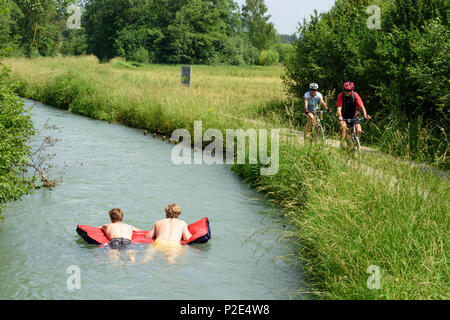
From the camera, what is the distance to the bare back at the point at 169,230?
28.6 feet

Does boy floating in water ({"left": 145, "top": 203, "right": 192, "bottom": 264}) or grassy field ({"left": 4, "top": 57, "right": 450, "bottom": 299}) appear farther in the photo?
boy floating in water ({"left": 145, "top": 203, "right": 192, "bottom": 264})

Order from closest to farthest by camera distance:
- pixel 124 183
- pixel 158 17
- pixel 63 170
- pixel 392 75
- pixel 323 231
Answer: pixel 323 231 → pixel 124 183 → pixel 63 170 → pixel 392 75 → pixel 158 17

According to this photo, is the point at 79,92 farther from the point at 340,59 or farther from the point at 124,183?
the point at 124,183

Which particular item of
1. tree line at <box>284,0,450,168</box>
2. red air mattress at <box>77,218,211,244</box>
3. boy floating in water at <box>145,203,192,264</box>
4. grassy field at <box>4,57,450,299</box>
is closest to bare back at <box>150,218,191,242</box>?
boy floating in water at <box>145,203,192,264</box>

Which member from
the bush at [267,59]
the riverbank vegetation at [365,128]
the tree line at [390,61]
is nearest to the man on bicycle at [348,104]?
the tree line at [390,61]

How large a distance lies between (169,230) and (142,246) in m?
0.48

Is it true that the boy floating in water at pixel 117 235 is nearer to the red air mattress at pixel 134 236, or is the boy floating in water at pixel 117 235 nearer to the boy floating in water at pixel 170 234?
the red air mattress at pixel 134 236

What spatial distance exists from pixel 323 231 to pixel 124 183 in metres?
6.67

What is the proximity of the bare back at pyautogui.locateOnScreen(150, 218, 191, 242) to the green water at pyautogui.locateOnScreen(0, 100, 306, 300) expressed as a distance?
294 millimetres

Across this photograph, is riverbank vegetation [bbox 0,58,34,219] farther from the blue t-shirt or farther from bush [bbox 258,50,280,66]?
bush [bbox 258,50,280,66]

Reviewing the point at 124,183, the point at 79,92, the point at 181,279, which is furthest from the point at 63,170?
the point at 79,92

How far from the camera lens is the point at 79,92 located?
1075 inches

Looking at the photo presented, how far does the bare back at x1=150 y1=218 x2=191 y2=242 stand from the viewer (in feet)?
28.6

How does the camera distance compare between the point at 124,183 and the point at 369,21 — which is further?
the point at 369,21
